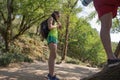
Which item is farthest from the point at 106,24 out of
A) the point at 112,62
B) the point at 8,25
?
the point at 8,25

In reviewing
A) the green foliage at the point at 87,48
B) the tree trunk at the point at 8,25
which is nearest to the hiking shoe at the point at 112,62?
the tree trunk at the point at 8,25

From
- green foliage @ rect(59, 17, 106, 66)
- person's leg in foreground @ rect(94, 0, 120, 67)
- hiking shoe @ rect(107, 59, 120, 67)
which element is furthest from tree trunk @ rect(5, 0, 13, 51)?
green foliage @ rect(59, 17, 106, 66)

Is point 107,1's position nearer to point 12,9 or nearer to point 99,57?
point 12,9

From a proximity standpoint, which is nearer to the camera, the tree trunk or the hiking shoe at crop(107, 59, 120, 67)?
the hiking shoe at crop(107, 59, 120, 67)

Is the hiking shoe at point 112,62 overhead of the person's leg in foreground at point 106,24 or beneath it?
beneath

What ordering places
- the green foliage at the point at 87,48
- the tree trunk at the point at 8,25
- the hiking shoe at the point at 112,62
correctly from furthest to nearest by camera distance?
the green foliage at the point at 87,48
the tree trunk at the point at 8,25
the hiking shoe at the point at 112,62

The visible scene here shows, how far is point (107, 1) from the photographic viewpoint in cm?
508

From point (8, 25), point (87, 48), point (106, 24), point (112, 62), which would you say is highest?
point (8, 25)

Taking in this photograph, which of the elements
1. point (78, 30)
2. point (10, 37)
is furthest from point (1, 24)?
point (78, 30)

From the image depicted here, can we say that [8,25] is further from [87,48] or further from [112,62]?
[87,48]

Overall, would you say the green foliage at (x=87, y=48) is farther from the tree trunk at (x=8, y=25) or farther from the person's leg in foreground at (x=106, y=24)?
the person's leg in foreground at (x=106, y=24)

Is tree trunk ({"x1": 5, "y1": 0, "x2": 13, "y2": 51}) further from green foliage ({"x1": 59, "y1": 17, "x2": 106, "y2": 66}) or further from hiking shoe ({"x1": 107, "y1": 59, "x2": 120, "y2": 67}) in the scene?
green foliage ({"x1": 59, "y1": 17, "x2": 106, "y2": 66})

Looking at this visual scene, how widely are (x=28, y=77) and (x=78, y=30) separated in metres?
31.8

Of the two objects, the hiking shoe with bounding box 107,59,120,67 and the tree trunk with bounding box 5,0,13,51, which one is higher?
the tree trunk with bounding box 5,0,13,51
